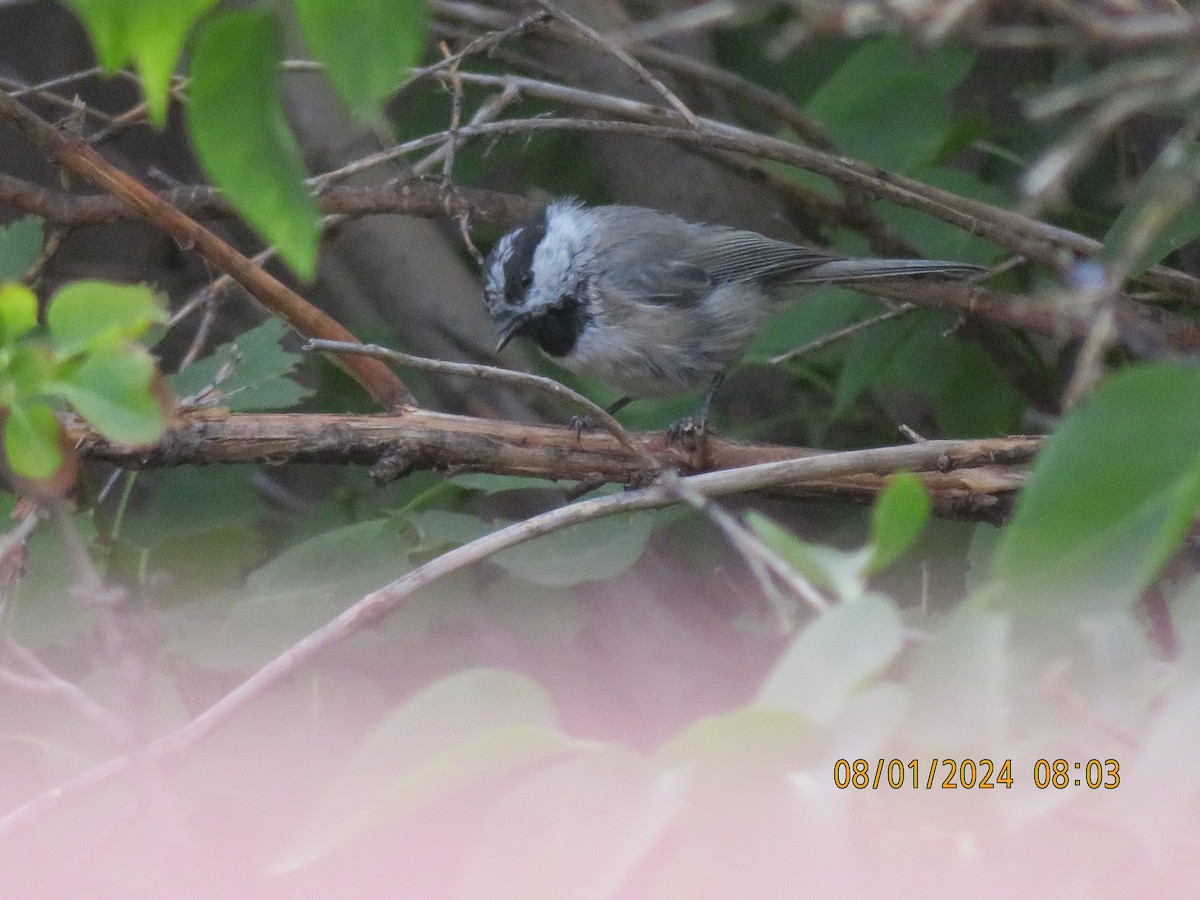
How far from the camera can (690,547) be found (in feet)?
7.47

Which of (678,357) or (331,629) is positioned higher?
(331,629)

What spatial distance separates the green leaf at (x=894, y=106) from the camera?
220 cm

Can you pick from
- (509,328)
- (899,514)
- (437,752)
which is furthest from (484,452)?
(509,328)

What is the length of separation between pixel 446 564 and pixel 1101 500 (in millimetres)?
729

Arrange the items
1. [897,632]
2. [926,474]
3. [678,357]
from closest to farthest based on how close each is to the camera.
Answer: [897,632] < [926,474] < [678,357]

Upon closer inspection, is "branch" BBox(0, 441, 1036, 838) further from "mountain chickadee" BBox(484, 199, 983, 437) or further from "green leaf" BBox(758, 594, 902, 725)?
"mountain chickadee" BBox(484, 199, 983, 437)

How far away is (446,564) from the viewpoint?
1275mm

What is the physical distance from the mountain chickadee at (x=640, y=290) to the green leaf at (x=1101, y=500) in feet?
7.12

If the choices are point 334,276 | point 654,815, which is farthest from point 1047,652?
point 334,276

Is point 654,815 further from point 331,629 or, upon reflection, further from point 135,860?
point 331,629

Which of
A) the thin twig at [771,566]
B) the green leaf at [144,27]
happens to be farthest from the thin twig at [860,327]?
the green leaf at [144,27]

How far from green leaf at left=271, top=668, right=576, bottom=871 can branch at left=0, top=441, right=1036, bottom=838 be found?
0.82 ft

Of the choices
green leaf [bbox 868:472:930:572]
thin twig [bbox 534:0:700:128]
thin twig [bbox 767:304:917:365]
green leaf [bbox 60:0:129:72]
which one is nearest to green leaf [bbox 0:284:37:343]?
green leaf [bbox 60:0:129:72]

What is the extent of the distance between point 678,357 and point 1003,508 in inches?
58.1
